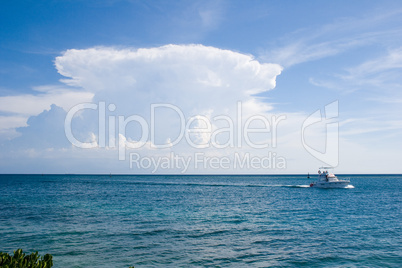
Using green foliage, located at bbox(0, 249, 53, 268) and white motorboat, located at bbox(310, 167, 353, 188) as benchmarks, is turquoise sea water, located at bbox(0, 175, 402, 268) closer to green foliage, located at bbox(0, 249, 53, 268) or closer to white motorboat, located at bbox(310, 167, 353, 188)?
green foliage, located at bbox(0, 249, 53, 268)

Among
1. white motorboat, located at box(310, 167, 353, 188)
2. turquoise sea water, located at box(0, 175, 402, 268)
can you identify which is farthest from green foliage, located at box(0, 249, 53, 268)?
white motorboat, located at box(310, 167, 353, 188)

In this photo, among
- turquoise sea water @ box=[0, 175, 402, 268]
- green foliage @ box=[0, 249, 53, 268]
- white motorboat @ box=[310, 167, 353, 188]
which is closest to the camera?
green foliage @ box=[0, 249, 53, 268]

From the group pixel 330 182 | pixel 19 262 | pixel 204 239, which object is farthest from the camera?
pixel 330 182

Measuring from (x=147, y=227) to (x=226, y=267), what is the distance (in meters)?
15.1

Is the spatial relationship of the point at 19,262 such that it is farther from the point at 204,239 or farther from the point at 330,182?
the point at 330,182

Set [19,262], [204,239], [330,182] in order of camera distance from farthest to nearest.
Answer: [330,182], [204,239], [19,262]

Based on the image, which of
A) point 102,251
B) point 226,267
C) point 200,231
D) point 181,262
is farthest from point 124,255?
point 200,231

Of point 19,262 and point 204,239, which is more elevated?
point 19,262

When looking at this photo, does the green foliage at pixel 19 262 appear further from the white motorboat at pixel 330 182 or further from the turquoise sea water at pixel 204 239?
the white motorboat at pixel 330 182

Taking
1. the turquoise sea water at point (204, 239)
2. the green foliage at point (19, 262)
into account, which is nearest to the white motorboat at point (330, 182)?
the turquoise sea water at point (204, 239)

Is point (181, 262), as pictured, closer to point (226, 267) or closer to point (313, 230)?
point (226, 267)

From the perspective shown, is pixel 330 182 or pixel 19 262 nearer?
pixel 19 262

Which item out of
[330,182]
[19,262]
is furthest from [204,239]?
[330,182]

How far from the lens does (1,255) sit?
38.8ft
